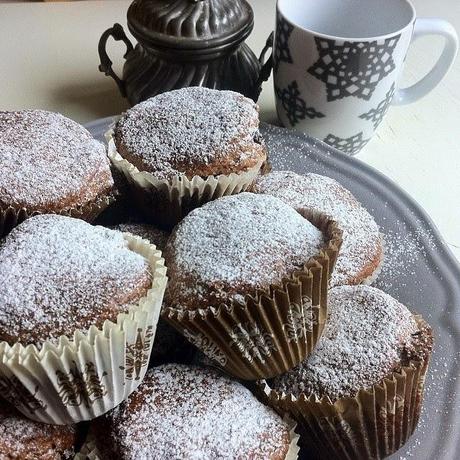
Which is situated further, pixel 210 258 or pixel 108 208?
pixel 108 208

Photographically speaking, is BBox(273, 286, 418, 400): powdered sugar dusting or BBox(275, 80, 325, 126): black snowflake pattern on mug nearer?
BBox(273, 286, 418, 400): powdered sugar dusting

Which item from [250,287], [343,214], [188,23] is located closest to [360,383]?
[250,287]

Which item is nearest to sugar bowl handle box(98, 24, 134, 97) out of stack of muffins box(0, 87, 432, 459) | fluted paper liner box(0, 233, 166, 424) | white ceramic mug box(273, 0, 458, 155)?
white ceramic mug box(273, 0, 458, 155)

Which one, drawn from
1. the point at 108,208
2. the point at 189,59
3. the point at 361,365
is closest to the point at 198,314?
the point at 361,365

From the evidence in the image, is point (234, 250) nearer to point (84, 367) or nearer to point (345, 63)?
point (84, 367)

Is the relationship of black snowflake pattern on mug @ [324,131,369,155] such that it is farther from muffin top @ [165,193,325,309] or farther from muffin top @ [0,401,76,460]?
muffin top @ [0,401,76,460]

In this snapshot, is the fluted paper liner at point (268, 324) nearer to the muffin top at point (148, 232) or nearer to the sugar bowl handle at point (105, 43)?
the muffin top at point (148, 232)

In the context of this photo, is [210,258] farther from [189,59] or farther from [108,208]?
[189,59]
